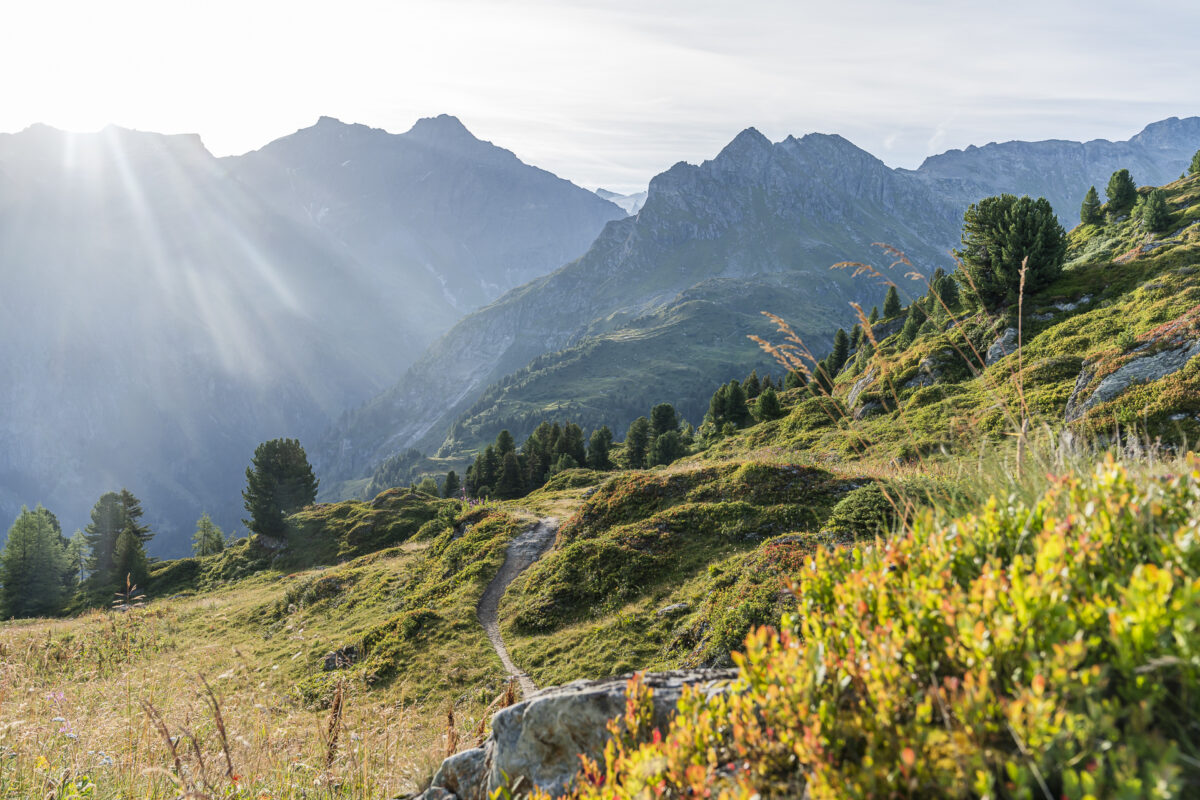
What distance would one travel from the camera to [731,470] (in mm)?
24594

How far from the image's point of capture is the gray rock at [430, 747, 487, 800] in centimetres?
568

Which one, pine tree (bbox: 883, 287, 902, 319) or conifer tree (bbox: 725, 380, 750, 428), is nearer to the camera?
conifer tree (bbox: 725, 380, 750, 428)

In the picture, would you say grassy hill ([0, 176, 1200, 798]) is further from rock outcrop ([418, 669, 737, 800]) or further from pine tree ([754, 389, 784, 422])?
pine tree ([754, 389, 784, 422])

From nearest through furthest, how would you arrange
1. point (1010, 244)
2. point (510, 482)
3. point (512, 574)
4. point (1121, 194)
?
point (512, 574) → point (1010, 244) → point (1121, 194) → point (510, 482)

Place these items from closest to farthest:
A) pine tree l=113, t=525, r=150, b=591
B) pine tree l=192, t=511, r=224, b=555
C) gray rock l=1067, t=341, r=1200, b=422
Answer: gray rock l=1067, t=341, r=1200, b=422 < pine tree l=113, t=525, r=150, b=591 < pine tree l=192, t=511, r=224, b=555

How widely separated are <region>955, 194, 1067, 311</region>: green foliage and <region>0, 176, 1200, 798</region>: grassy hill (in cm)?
222

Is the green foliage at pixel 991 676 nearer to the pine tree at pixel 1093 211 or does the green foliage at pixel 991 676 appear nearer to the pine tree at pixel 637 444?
the pine tree at pixel 1093 211

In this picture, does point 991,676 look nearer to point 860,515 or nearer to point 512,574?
point 860,515

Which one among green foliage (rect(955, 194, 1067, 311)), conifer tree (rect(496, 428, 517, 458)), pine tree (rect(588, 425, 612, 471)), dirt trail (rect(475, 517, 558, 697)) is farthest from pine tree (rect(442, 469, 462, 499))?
green foliage (rect(955, 194, 1067, 311))

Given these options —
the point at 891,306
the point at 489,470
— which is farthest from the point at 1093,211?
the point at 489,470

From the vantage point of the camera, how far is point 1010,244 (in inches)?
1339

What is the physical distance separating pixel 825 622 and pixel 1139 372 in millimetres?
27676

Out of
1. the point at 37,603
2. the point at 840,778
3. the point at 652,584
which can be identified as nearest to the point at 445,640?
the point at 652,584

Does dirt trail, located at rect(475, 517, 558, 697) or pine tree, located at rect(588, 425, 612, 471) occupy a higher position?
dirt trail, located at rect(475, 517, 558, 697)
